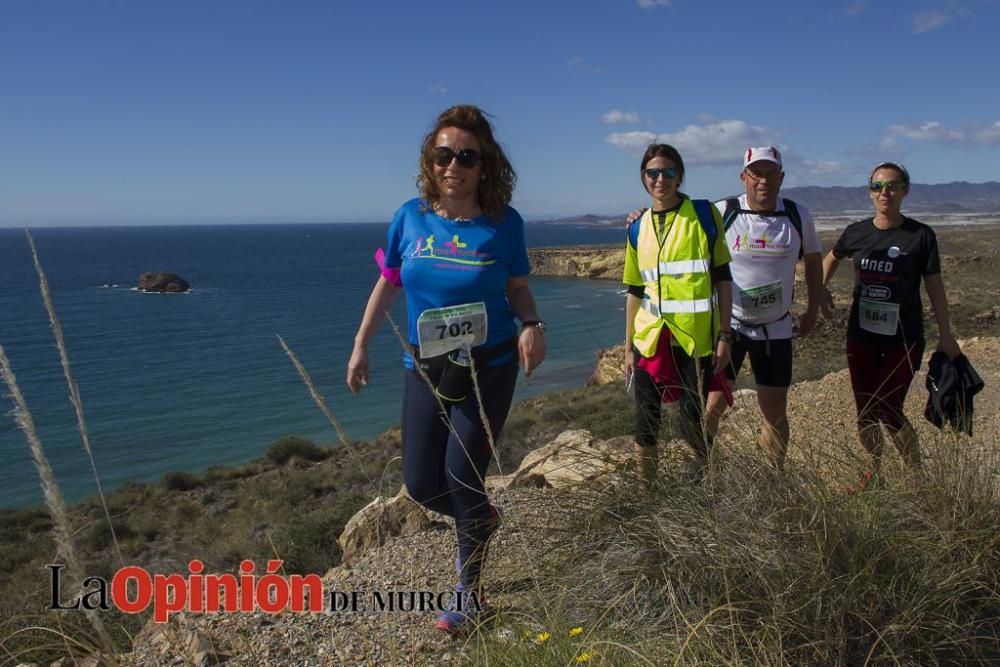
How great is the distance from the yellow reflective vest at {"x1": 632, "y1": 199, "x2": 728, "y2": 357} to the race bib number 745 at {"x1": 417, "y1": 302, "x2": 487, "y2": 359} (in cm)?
113

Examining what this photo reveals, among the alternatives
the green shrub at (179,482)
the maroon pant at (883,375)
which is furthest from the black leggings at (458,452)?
the green shrub at (179,482)

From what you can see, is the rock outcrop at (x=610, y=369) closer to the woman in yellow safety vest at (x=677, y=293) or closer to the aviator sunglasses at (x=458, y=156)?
the woman in yellow safety vest at (x=677, y=293)

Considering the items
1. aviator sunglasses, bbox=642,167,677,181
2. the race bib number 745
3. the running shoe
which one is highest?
aviator sunglasses, bbox=642,167,677,181

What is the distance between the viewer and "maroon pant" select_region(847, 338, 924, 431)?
11.3 feet

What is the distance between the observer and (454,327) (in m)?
2.63

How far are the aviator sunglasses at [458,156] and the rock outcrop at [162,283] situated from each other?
66.7 m

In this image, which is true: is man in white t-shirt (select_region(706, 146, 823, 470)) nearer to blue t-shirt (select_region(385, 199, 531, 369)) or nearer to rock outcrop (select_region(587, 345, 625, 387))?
blue t-shirt (select_region(385, 199, 531, 369))

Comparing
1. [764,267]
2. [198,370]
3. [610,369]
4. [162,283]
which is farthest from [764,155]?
[162,283]

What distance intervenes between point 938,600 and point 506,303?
1.79 metres

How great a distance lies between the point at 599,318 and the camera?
144 ft

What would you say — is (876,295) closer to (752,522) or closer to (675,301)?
(675,301)

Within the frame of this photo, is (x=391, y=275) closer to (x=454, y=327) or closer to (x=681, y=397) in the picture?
(x=454, y=327)

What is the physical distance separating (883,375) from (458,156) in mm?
2704

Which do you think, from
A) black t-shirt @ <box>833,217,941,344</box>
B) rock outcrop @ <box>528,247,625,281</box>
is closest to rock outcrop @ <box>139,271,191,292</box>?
rock outcrop @ <box>528,247,625,281</box>
